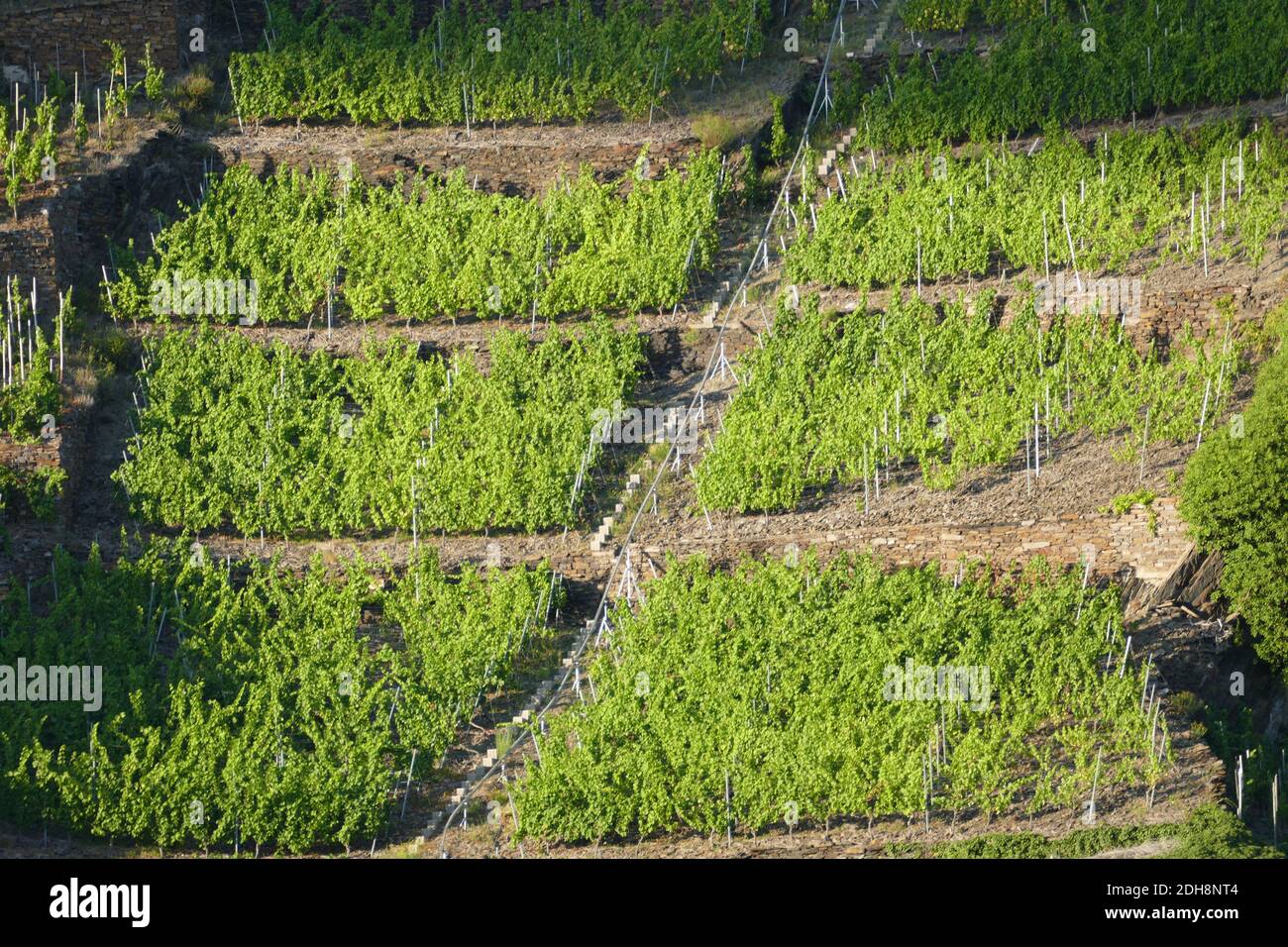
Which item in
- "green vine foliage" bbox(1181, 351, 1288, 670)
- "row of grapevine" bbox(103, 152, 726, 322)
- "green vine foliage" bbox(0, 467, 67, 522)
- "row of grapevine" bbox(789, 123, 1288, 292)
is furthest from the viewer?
"row of grapevine" bbox(103, 152, 726, 322)

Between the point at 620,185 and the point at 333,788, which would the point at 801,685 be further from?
the point at 620,185

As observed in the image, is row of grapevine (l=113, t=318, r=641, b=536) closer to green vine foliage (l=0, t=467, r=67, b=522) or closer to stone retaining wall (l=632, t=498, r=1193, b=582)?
green vine foliage (l=0, t=467, r=67, b=522)

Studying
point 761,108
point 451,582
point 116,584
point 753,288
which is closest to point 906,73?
point 761,108
